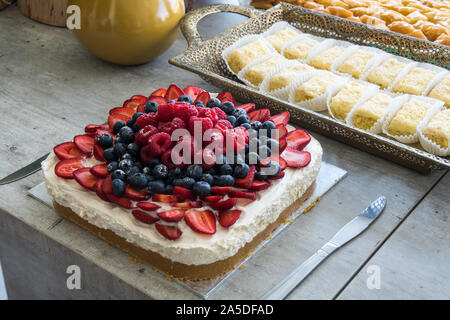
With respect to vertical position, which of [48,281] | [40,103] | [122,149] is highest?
[122,149]

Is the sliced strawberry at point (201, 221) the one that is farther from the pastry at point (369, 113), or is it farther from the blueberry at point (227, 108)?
the pastry at point (369, 113)

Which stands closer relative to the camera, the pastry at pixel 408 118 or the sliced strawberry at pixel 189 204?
the sliced strawberry at pixel 189 204

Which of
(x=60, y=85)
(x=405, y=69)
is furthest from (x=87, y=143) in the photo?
(x=405, y=69)

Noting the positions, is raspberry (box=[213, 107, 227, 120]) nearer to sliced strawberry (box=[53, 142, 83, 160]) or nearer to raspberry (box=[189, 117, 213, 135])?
raspberry (box=[189, 117, 213, 135])

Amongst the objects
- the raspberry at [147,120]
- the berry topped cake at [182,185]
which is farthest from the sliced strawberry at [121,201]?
the raspberry at [147,120]

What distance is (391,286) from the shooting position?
1101 mm

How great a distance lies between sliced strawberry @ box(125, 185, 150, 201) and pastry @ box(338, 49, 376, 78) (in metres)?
1.06

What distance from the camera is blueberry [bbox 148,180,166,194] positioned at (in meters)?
1.06

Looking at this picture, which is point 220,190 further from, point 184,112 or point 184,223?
point 184,112

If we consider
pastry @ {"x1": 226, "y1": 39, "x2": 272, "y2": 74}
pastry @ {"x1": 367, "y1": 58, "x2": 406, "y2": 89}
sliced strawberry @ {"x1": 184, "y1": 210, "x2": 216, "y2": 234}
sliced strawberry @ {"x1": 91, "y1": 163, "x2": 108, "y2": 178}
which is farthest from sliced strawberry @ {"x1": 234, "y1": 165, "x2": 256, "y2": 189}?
pastry @ {"x1": 367, "y1": 58, "x2": 406, "y2": 89}

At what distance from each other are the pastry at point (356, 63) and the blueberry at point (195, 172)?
0.97 meters

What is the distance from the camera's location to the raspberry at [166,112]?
1162mm

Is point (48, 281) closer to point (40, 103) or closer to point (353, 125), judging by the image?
point (40, 103)
